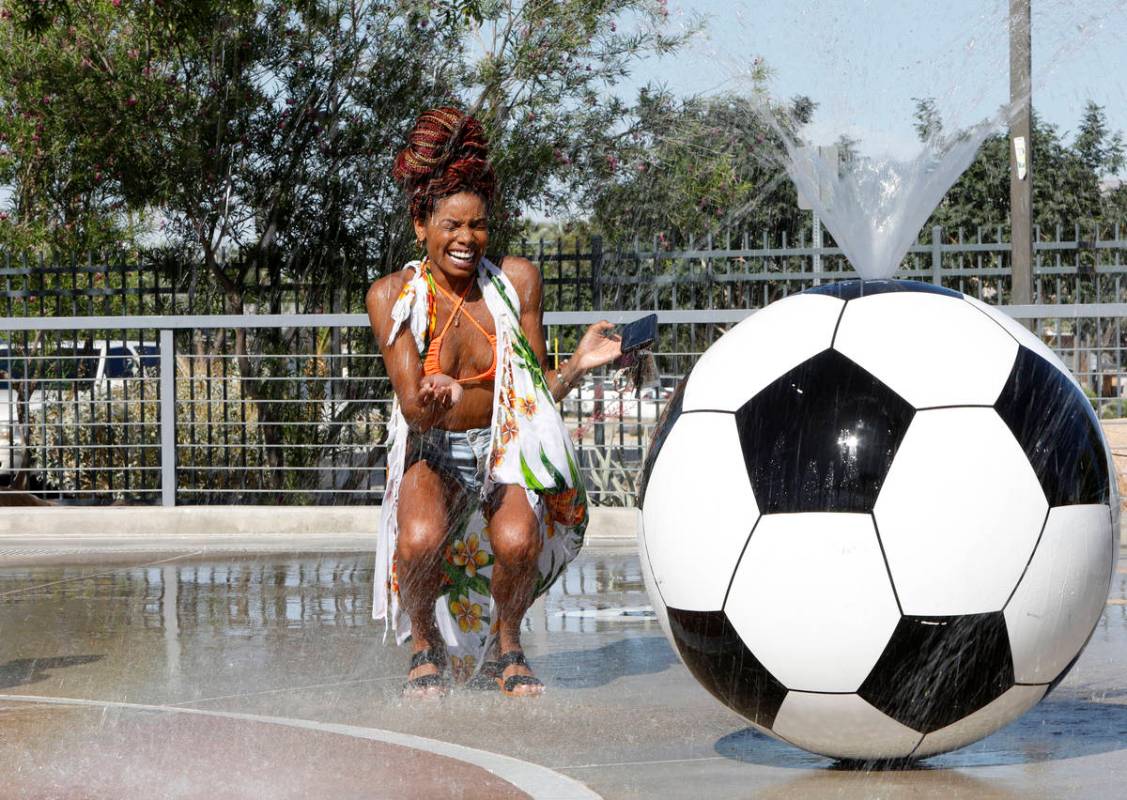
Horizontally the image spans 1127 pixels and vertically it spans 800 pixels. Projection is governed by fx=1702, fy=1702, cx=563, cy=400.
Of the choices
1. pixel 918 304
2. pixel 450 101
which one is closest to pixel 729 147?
pixel 450 101

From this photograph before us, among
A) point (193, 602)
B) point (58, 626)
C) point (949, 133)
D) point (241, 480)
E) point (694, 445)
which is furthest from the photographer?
point (241, 480)

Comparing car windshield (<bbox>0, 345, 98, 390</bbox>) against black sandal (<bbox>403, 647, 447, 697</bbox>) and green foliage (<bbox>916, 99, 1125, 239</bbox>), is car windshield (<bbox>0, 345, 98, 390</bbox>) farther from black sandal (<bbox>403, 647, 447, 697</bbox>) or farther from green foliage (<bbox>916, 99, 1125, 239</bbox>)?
green foliage (<bbox>916, 99, 1125, 239</bbox>)

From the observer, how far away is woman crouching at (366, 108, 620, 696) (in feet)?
17.8

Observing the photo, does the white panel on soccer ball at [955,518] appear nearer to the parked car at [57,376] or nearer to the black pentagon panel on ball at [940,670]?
the black pentagon panel on ball at [940,670]

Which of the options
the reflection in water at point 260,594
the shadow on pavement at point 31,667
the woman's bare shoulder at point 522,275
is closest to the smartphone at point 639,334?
the woman's bare shoulder at point 522,275

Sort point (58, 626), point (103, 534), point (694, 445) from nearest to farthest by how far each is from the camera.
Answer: point (694, 445), point (58, 626), point (103, 534)

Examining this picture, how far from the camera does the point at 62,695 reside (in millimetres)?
5645

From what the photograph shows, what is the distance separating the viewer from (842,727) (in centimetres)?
397

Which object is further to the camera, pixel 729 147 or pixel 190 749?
pixel 729 147

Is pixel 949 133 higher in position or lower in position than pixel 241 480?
higher

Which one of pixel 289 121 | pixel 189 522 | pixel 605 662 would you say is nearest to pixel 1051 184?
pixel 289 121

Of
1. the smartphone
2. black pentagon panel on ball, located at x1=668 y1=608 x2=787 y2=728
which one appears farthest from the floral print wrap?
black pentagon panel on ball, located at x1=668 y1=608 x2=787 y2=728

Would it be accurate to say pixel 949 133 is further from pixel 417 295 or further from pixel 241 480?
pixel 241 480

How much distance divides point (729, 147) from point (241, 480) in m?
4.98
